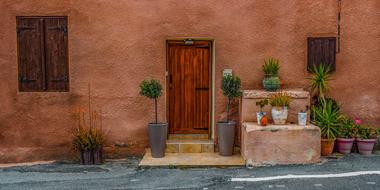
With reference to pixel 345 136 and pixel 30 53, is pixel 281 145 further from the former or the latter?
pixel 30 53

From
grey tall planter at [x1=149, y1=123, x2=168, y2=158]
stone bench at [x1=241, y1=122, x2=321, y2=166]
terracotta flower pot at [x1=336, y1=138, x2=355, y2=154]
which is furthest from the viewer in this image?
terracotta flower pot at [x1=336, y1=138, x2=355, y2=154]

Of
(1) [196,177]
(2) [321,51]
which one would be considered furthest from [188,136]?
(2) [321,51]

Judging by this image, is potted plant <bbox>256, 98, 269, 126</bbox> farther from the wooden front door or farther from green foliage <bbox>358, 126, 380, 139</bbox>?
green foliage <bbox>358, 126, 380, 139</bbox>

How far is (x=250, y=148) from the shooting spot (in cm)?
751

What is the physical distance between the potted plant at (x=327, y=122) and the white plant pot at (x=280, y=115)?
83 cm

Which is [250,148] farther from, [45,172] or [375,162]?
[45,172]

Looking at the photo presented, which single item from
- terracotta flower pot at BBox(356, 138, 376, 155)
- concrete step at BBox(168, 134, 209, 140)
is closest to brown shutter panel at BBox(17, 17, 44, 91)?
concrete step at BBox(168, 134, 209, 140)

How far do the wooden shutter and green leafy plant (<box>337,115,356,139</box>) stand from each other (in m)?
1.10

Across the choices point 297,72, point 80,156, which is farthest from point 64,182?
point 297,72

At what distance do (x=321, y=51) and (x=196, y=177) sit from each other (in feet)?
12.5

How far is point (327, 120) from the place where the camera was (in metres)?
8.18

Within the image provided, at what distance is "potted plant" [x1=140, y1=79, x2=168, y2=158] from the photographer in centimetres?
790

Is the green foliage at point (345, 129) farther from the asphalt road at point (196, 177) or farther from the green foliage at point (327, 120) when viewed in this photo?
the asphalt road at point (196, 177)

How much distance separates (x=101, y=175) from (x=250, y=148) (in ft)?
8.95
